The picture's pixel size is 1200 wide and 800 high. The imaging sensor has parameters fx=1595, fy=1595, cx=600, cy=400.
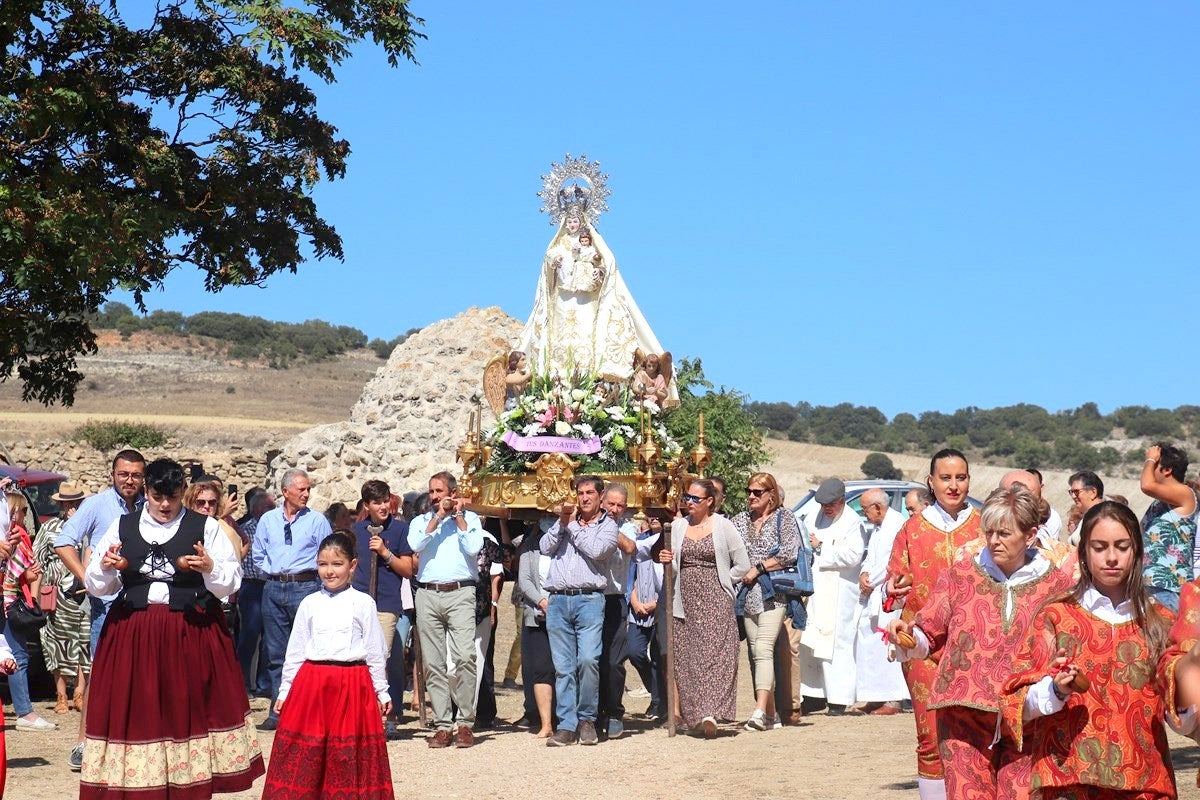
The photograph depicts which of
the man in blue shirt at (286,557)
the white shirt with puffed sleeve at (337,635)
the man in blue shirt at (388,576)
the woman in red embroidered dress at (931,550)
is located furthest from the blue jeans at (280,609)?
the woman in red embroidered dress at (931,550)

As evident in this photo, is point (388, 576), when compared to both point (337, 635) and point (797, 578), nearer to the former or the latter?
point (797, 578)

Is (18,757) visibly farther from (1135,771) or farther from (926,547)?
(1135,771)

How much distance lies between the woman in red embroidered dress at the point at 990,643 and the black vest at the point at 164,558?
3791mm

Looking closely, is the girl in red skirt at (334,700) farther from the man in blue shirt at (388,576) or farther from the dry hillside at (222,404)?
the dry hillside at (222,404)

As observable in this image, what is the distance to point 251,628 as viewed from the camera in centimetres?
1392

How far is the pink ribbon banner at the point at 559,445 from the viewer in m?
13.4

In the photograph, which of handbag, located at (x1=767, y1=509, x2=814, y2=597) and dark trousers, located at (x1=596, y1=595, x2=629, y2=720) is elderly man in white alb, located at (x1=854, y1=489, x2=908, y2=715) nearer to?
handbag, located at (x1=767, y1=509, x2=814, y2=597)

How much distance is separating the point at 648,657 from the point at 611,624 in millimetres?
1331

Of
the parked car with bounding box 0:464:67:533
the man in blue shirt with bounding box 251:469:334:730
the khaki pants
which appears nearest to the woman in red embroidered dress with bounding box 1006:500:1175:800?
the khaki pants

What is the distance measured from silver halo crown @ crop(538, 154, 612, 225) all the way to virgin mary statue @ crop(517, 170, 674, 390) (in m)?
0.01

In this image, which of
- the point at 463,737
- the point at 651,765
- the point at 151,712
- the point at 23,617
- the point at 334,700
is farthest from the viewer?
the point at 23,617

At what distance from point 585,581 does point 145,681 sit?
14.3 feet

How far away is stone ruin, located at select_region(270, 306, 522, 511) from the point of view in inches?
1055

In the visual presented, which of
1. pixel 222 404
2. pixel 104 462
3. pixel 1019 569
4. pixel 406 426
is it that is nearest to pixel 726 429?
pixel 406 426
